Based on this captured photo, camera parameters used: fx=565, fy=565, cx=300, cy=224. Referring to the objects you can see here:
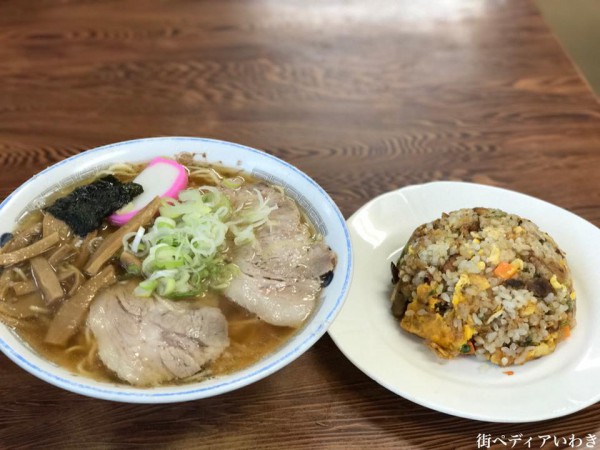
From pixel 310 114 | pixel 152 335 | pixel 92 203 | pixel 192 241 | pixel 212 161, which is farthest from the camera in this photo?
pixel 310 114

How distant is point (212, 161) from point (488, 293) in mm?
942

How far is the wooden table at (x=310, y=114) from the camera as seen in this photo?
148cm

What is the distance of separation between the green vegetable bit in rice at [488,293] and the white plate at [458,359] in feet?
0.17

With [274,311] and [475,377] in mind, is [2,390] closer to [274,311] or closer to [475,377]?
[274,311]

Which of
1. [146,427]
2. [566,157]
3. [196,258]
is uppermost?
[196,258]

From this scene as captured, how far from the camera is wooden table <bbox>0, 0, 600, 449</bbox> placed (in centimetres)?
148

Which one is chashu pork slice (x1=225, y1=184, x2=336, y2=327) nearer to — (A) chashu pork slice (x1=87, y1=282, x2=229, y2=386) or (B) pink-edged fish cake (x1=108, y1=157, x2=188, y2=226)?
(A) chashu pork slice (x1=87, y1=282, x2=229, y2=386)

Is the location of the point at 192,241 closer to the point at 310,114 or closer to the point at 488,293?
the point at 488,293

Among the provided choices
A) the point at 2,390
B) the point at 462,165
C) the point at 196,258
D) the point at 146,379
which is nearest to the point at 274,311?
the point at 196,258

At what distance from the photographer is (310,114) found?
8.39 ft

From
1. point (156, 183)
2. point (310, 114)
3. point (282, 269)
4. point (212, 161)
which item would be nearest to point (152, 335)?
point (282, 269)

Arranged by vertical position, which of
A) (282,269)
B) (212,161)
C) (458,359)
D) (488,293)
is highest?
(212,161)

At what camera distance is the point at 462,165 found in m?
2.37

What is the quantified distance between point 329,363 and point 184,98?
152 centimetres
